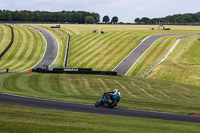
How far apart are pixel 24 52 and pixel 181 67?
46.1 m

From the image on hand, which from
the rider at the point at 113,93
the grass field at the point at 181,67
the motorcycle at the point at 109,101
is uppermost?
the rider at the point at 113,93

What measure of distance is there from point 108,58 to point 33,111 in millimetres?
65260

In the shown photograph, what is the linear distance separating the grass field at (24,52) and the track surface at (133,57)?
74.5 feet

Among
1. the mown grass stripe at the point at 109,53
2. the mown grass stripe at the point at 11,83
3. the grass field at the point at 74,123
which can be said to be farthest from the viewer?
the mown grass stripe at the point at 109,53

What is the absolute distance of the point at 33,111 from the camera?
21312 mm

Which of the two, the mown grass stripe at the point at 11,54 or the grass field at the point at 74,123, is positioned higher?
the grass field at the point at 74,123

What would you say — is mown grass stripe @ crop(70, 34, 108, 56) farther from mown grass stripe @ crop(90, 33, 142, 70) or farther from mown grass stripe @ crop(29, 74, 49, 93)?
mown grass stripe @ crop(29, 74, 49, 93)

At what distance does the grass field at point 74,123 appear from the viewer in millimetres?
16297

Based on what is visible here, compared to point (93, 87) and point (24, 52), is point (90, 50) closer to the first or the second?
point (24, 52)

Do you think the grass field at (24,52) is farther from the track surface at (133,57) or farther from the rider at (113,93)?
the rider at (113,93)

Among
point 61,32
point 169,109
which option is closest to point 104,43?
point 61,32

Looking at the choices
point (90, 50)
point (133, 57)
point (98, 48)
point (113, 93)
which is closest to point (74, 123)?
point (113, 93)

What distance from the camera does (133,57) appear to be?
8369 centimetres

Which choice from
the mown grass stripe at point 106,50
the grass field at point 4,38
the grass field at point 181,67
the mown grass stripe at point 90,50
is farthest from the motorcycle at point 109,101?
the grass field at point 4,38
